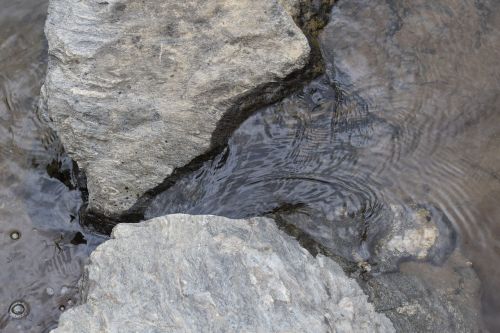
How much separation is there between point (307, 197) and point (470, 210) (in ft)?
2.86

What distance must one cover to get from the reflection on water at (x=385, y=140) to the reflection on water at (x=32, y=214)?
0.57m

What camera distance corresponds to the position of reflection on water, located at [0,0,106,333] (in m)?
3.29

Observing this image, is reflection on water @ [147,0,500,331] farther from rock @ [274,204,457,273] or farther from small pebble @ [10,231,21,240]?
small pebble @ [10,231,21,240]

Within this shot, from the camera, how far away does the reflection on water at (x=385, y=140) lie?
3.24 meters

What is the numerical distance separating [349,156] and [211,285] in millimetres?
1223

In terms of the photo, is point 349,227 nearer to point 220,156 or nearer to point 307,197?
point 307,197

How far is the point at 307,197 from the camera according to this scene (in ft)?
10.7

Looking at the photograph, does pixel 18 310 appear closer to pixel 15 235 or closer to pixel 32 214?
pixel 15 235

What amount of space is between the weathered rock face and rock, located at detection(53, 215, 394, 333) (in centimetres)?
57

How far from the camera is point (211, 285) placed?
2584mm

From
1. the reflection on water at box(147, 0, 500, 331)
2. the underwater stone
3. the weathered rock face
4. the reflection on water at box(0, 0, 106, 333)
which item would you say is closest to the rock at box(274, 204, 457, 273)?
the reflection on water at box(147, 0, 500, 331)

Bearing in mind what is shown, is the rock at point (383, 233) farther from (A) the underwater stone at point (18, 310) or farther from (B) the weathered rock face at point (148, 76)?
(A) the underwater stone at point (18, 310)

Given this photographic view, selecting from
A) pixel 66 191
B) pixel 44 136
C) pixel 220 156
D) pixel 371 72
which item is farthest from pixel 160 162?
pixel 371 72

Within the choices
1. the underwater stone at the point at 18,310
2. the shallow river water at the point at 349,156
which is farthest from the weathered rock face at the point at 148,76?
the underwater stone at the point at 18,310
